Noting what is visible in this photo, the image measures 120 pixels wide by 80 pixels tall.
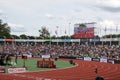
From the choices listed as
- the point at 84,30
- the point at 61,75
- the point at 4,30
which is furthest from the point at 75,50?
the point at 4,30

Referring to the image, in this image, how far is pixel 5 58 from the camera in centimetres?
4112

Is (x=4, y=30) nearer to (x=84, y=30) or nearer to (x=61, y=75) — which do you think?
(x=84, y=30)

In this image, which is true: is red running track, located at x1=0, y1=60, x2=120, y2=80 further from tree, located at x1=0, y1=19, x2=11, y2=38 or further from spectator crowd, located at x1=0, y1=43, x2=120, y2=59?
tree, located at x1=0, y1=19, x2=11, y2=38

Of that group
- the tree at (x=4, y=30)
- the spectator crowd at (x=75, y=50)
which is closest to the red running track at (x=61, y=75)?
the spectator crowd at (x=75, y=50)

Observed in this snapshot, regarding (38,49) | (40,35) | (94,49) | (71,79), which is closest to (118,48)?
(94,49)

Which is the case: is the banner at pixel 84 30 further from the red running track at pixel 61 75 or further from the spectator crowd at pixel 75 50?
the red running track at pixel 61 75

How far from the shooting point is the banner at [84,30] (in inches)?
2890

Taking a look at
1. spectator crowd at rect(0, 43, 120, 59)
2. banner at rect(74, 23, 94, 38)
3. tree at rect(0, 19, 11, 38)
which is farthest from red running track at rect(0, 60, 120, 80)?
tree at rect(0, 19, 11, 38)

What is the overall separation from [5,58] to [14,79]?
47.9 ft

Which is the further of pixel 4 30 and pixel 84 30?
pixel 4 30

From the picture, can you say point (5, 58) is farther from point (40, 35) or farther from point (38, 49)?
point (40, 35)

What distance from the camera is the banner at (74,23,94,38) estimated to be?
241ft

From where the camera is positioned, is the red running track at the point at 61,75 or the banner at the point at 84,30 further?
the banner at the point at 84,30

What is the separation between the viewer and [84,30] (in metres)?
74.8
